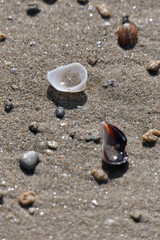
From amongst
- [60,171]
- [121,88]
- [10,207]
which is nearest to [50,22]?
[121,88]

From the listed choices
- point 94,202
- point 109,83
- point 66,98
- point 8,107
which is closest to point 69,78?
point 66,98

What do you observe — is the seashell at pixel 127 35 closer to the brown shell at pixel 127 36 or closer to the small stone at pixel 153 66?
the brown shell at pixel 127 36

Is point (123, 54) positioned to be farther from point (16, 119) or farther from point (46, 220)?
point (46, 220)

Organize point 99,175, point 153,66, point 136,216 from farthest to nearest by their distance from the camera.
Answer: point 153,66 < point 99,175 < point 136,216

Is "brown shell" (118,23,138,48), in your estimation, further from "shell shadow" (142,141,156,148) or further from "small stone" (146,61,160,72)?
"shell shadow" (142,141,156,148)

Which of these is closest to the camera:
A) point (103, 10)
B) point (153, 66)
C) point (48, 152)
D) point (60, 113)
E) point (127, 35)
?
point (48, 152)

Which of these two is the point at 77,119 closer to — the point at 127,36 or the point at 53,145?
the point at 53,145
